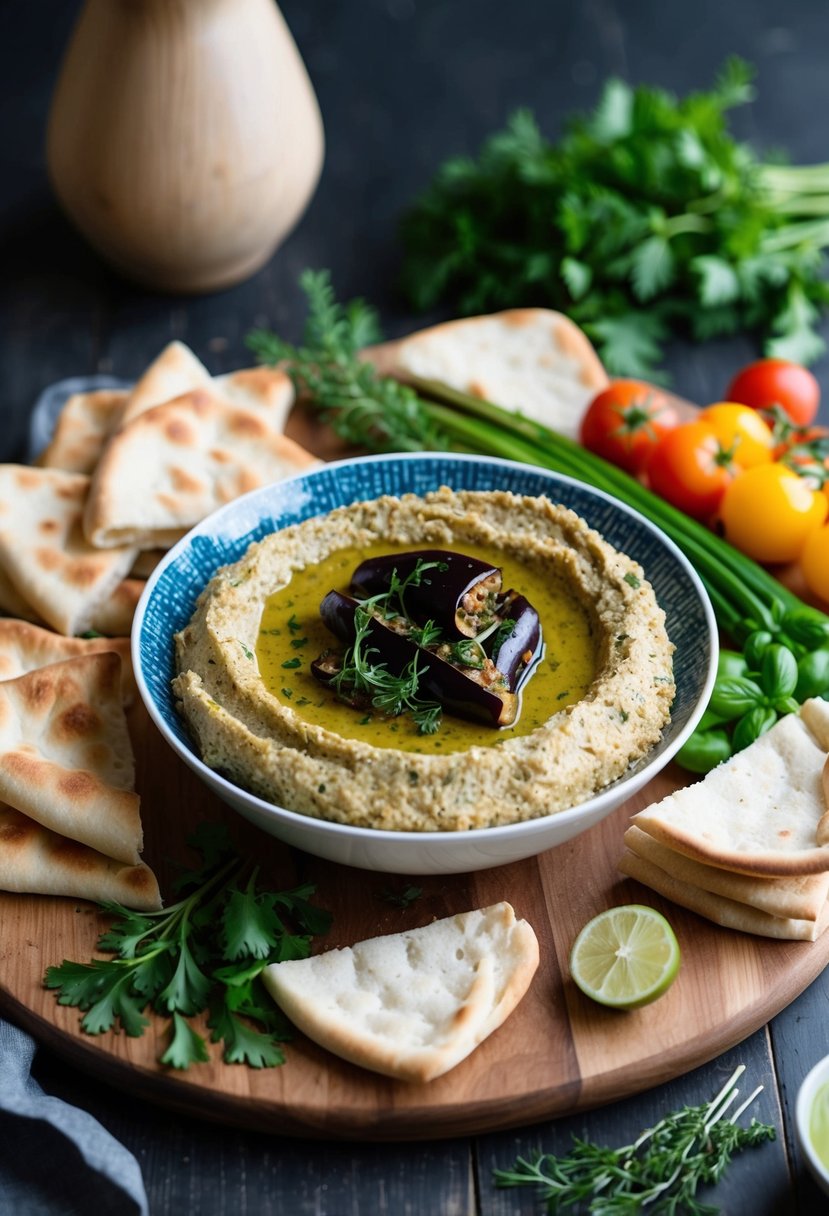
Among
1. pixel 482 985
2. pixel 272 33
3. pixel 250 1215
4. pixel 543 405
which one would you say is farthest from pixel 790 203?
pixel 250 1215

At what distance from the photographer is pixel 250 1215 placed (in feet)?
13.7

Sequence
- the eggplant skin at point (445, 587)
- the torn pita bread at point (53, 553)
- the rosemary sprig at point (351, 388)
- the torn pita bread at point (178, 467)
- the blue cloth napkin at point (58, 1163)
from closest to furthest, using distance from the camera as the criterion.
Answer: the blue cloth napkin at point (58, 1163) < the eggplant skin at point (445, 587) < the torn pita bread at point (53, 553) < the torn pita bread at point (178, 467) < the rosemary sprig at point (351, 388)

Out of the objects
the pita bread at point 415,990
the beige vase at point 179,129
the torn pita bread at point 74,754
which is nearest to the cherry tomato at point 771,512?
the pita bread at point 415,990

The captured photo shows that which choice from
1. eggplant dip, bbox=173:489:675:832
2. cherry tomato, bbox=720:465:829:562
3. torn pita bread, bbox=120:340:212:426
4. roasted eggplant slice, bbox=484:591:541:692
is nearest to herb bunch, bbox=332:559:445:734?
eggplant dip, bbox=173:489:675:832

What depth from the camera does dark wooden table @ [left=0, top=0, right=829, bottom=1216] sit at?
4.29m

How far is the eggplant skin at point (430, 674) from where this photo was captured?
15.2ft

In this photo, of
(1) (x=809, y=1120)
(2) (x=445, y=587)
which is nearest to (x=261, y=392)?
(2) (x=445, y=587)

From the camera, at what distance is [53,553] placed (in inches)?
235

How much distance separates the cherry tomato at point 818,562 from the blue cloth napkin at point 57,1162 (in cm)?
384

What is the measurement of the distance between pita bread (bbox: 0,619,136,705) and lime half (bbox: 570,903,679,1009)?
217 centimetres

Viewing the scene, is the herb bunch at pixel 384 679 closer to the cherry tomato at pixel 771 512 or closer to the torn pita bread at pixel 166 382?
the cherry tomato at pixel 771 512

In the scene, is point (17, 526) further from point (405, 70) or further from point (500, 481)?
point (405, 70)

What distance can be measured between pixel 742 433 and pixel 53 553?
11.3 feet

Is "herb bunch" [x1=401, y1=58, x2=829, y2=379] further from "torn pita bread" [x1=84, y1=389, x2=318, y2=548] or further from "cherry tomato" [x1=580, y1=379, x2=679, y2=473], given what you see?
"torn pita bread" [x1=84, y1=389, x2=318, y2=548]
